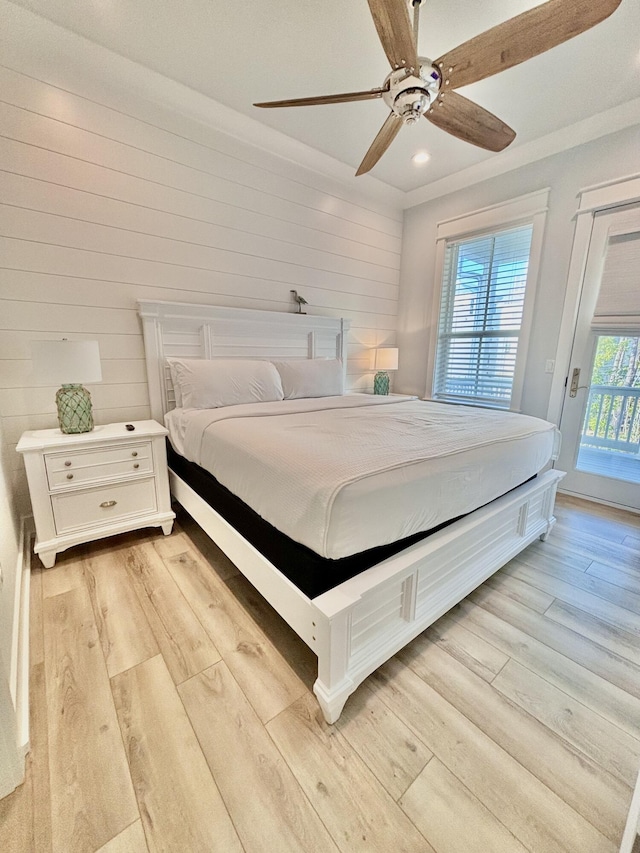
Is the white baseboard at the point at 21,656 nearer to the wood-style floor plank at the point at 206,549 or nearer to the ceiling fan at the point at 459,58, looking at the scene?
the wood-style floor plank at the point at 206,549

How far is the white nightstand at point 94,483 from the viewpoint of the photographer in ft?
5.92

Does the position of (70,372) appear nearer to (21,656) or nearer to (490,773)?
(21,656)

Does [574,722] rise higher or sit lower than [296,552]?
lower

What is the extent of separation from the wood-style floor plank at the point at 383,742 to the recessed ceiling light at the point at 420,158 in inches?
152

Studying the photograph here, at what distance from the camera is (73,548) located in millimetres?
2094

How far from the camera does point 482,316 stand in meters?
3.40

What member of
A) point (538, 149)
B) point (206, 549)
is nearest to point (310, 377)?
point (206, 549)

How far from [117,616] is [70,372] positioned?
1238mm

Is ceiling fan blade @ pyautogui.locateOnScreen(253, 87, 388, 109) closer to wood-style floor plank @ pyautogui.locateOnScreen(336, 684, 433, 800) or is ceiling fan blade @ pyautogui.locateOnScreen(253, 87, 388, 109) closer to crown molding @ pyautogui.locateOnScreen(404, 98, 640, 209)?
crown molding @ pyautogui.locateOnScreen(404, 98, 640, 209)

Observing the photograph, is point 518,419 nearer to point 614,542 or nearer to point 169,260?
point 614,542

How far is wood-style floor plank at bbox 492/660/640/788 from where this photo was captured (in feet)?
3.40

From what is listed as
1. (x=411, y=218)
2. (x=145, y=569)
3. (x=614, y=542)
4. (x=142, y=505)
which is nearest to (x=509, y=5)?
(x=411, y=218)

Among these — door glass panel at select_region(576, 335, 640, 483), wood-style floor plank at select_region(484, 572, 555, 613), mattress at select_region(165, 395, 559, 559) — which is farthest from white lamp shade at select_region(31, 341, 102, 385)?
door glass panel at select_region(576, 335, 640, 483)

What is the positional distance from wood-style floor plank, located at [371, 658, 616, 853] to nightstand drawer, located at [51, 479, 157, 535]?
1616 mm
